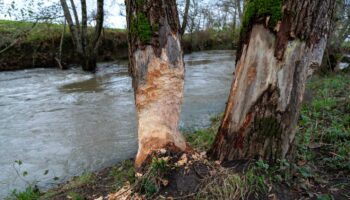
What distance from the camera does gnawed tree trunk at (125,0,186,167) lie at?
8.48 feet

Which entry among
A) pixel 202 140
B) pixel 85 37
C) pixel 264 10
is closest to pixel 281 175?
pixel 264 10

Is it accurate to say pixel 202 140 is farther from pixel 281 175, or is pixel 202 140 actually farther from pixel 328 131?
pixel 281 175

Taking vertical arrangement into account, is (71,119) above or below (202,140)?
below

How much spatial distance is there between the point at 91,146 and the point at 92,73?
8410 mm

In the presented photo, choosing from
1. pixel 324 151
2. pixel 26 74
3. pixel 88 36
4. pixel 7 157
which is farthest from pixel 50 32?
pixel 324 151

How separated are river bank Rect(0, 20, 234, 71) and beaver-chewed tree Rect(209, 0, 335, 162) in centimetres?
1015

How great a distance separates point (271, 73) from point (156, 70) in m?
0.94

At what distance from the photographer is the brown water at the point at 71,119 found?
469 centimetres

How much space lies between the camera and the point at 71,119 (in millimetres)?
6910

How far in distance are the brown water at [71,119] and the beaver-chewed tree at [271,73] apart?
8.52ft

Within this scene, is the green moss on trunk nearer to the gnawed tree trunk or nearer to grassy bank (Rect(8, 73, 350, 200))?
the gnawed tree trunk

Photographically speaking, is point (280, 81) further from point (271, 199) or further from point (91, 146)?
point (91, 146)

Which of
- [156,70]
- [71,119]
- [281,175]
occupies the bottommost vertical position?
[71,119]

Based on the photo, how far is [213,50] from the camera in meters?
23.8
